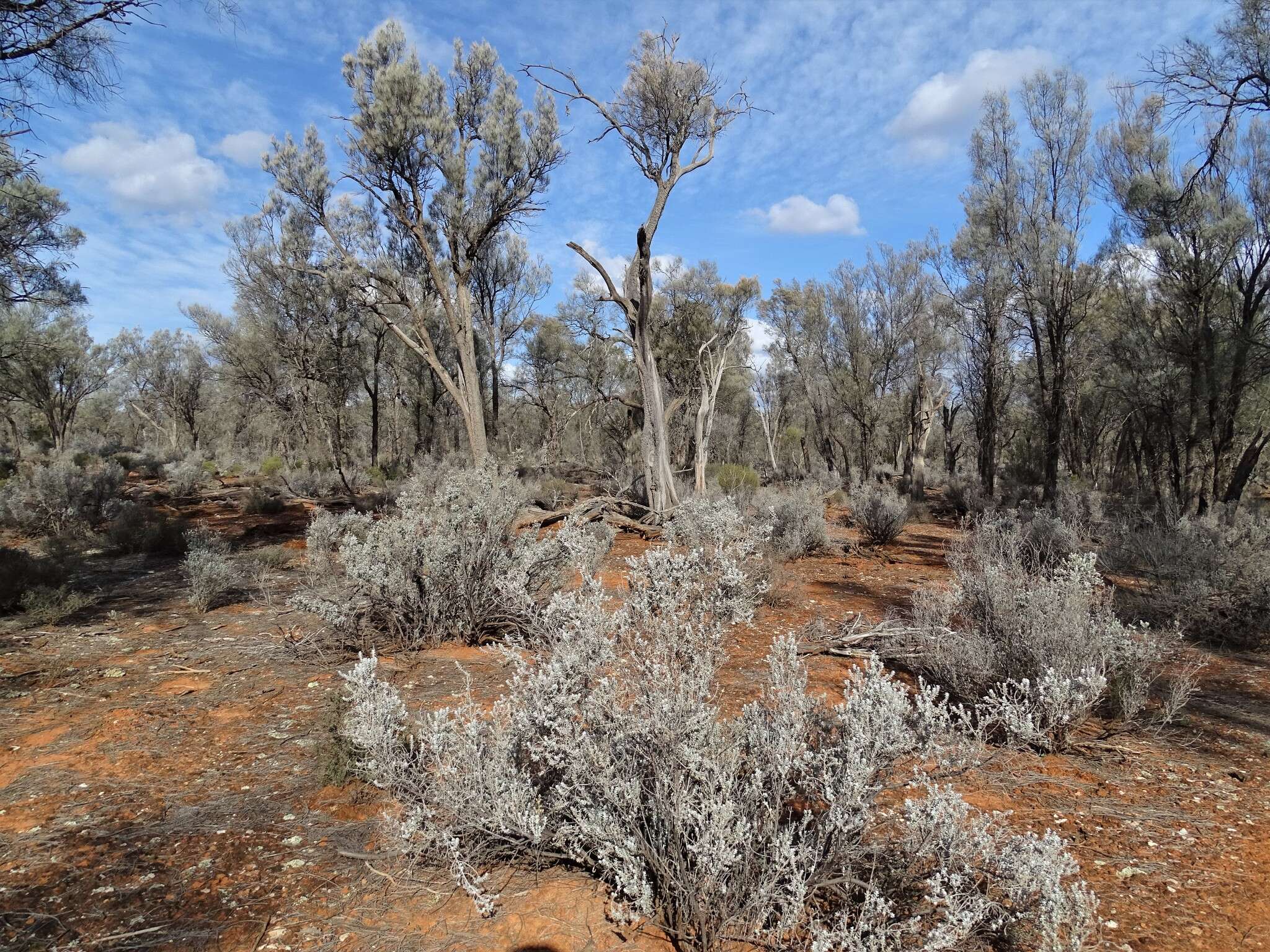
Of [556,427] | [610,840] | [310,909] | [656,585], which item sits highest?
[556,427]

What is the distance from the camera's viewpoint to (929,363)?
2352 cm

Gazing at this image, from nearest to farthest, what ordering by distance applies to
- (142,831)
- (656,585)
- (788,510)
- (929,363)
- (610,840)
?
(610,840), (142,831), (656,585), (788,510), (929,363)

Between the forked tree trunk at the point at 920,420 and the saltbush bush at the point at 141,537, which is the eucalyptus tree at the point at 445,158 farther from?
the forked tree trunk at the point at 920,420

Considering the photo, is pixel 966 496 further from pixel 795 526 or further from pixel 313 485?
pixel 313 485

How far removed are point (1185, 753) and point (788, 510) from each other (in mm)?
7238

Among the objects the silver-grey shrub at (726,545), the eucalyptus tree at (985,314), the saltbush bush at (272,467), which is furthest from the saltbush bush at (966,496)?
the saltbush bush at (272,467)

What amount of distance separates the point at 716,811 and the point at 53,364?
1190 inches

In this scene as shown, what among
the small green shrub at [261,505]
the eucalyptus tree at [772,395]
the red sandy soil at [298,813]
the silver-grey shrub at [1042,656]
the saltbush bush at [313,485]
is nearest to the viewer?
the red sandy soil at [298,813]

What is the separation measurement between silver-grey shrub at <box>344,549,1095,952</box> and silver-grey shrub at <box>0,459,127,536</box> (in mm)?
11365

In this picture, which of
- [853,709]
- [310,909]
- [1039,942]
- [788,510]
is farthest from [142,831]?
[788,510]

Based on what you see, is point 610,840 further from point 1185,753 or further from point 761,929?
point 1185,753

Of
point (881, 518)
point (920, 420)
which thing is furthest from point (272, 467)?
point (920, 420)

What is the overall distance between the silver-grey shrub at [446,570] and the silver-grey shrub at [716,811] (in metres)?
1.91

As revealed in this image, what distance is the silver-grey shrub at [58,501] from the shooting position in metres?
10.6
